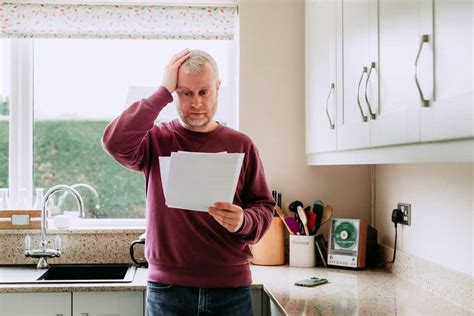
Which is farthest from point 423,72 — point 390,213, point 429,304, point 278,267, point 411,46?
point 278,267

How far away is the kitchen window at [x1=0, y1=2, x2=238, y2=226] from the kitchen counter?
1.95ft

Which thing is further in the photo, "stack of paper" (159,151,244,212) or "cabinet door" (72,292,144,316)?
"cabinet door" (72,292,144,316)

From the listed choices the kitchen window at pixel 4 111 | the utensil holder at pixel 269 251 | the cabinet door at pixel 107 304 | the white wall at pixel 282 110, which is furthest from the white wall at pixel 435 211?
the kitchen window at pixel 4 111

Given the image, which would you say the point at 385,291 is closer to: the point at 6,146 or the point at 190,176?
the point at 190,176

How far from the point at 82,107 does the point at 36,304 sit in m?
1.12

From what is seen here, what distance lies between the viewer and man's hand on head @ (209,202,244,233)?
166cm

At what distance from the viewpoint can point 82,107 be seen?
9.86 feet

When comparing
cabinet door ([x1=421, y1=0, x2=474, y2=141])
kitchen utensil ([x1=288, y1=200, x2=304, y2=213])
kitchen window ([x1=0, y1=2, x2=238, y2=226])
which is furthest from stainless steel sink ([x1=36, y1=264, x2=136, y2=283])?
cabinet door ([x1=421, y1=0, x2=474, y2=141])

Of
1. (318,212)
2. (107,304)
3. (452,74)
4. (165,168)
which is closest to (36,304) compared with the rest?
(107,304)

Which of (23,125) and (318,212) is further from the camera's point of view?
(23,125)

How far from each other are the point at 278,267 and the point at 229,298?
0.80m

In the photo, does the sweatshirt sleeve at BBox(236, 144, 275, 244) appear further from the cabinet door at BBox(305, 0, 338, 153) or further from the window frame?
the window frame

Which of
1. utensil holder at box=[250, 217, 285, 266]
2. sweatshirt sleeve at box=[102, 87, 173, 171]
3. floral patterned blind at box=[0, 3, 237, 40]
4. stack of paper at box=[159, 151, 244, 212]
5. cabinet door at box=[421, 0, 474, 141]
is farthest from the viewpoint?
floral patterned blind at box=[0, 3, 237, 40]

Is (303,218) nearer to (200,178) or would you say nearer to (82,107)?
(200,178)
